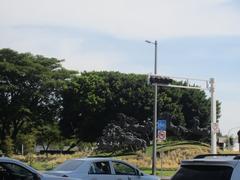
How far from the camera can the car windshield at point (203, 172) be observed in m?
7.94

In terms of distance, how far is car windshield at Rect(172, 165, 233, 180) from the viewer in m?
7.94

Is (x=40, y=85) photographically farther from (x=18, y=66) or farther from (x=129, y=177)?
(x=129, y=177)

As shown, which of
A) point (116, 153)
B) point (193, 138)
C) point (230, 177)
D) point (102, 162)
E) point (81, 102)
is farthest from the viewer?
point (81, 102)

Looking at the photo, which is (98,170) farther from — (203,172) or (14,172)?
(203,172)

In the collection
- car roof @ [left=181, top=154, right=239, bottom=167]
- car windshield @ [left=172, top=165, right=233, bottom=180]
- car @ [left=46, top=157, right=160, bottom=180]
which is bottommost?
car @ [left=46, top=157, right=160, bottom=180]

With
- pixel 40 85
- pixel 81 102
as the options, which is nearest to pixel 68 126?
pixel 81 102

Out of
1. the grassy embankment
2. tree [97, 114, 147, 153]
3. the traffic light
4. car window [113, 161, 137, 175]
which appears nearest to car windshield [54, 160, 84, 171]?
car window [113, 161, 137, 175]

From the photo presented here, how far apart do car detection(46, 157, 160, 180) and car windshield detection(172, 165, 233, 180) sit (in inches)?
377

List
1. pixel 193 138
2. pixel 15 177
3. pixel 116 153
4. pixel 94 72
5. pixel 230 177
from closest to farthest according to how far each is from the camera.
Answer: pixel 230 177, pixel 15 177, pixel 116 153, pixel 193 138, pixel 94 72

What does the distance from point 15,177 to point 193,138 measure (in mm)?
56306

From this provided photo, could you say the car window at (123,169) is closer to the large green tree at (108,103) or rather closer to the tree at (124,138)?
the tree at (124,138)

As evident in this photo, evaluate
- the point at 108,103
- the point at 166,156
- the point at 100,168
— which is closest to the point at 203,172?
the point at 100,168

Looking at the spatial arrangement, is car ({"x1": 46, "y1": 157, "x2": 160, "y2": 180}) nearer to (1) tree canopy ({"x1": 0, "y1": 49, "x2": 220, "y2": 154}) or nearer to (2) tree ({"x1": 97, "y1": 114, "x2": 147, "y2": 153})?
(2) tree ({"x1": 97, "y1": 114, "x2": 147, "y2": 153})

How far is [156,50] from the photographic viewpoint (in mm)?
41281
